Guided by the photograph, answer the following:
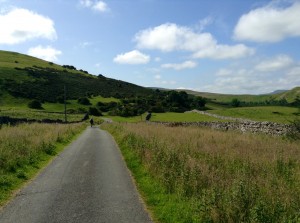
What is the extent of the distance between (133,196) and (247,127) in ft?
91.5

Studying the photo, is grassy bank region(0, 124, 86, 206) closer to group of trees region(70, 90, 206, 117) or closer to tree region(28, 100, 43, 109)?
group of trees region(70, 90, 206, 117)

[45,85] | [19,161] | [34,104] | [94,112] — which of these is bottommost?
[94,112]

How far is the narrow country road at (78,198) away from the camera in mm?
9133

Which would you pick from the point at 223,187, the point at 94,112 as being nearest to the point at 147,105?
the point at 94,112

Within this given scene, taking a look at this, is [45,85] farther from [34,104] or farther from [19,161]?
[19,161]

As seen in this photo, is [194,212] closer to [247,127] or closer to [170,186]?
[170,186]

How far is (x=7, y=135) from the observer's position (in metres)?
24.2

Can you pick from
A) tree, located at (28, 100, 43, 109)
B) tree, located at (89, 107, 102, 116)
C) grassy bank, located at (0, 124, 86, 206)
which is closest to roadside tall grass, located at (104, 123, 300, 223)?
grassy bank, located at (0, 124, 86, 206)

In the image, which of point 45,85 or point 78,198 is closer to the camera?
point 78,198

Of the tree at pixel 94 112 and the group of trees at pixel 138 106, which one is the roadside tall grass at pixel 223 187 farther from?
the tree at pixel 94 112

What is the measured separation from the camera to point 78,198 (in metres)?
11.1

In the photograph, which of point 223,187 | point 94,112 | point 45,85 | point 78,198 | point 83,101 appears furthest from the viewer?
point 45,85

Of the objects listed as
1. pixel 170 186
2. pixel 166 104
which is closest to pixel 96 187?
pixel 170 186

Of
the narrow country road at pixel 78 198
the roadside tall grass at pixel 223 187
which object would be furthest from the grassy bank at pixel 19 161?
the roadside tall grass at pixel 223 187
